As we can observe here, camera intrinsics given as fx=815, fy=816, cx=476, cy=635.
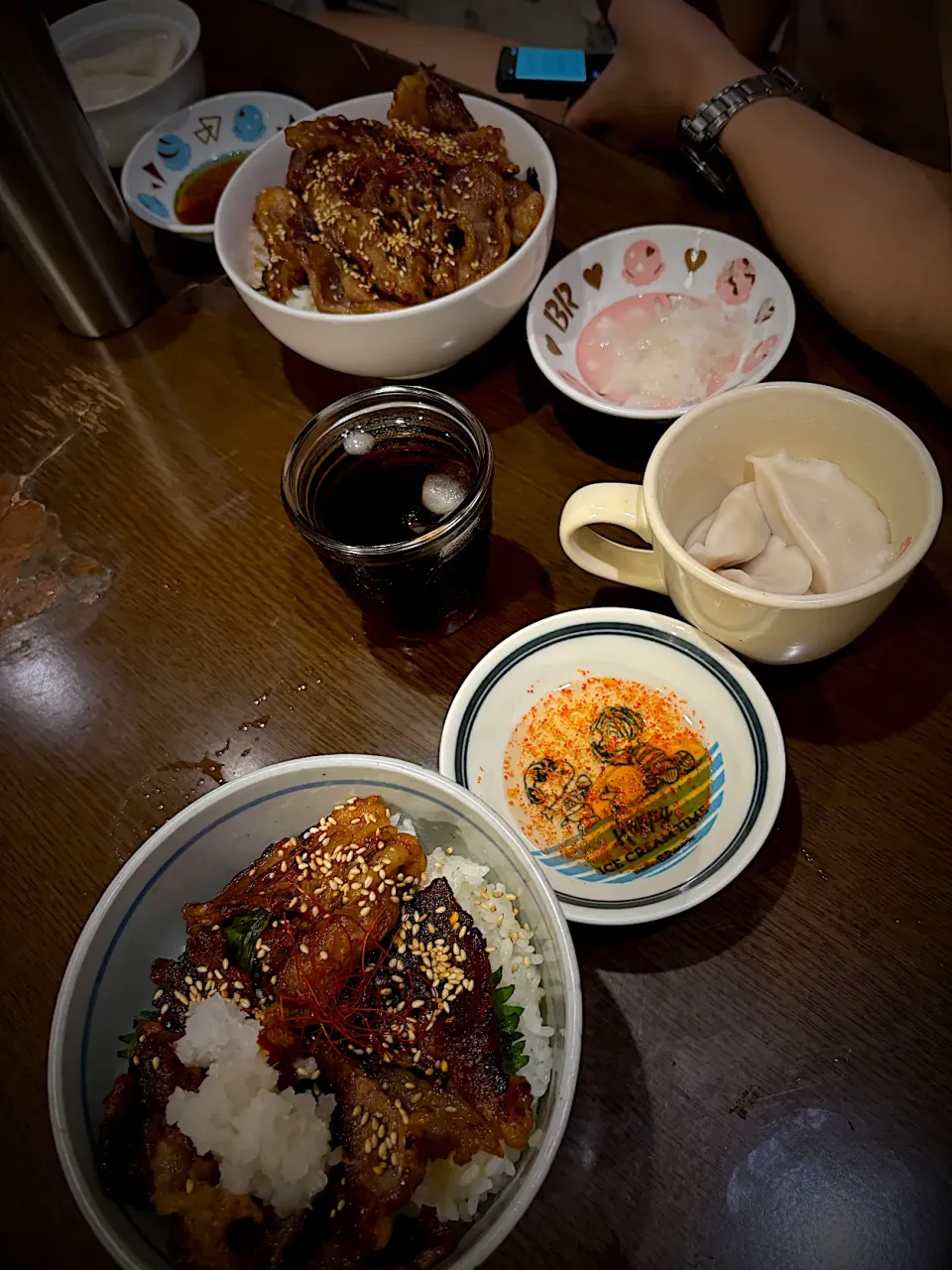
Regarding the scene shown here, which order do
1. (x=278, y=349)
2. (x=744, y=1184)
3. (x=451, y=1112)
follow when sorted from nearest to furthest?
1. (x=451, y=1112)
2. (x=744, y=1184)
3. (x=278, y=349)

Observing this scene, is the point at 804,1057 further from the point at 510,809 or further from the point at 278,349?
the point at 278,349

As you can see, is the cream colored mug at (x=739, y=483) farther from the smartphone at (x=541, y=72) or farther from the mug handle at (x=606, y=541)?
the smartphone at (x=541, y=72)

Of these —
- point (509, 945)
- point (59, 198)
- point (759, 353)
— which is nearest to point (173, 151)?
point (59, 198)

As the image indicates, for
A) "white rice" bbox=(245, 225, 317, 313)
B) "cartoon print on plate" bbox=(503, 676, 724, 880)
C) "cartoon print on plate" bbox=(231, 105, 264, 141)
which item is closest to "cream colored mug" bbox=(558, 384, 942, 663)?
"cartoon print on plate" bbox=(503, 676, 724, 880)

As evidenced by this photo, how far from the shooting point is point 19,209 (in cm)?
180

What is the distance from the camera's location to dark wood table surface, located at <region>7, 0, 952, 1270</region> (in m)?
1.07

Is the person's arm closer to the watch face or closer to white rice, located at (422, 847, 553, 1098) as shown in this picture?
the watch face

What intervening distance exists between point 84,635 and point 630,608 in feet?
3.53

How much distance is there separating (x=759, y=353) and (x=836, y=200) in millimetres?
454

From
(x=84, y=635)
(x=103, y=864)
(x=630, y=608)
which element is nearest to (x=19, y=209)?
(x=84, y=635)

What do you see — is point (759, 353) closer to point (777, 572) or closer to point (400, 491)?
point (777, 572)

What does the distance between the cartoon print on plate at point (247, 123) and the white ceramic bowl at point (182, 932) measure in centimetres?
212

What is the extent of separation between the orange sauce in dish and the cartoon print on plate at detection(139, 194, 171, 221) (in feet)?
0.11

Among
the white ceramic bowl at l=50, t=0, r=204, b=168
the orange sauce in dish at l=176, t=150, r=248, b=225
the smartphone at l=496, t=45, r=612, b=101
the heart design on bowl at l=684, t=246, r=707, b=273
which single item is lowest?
the heart design on bowl at l=684, t=246, r=707, b=273
